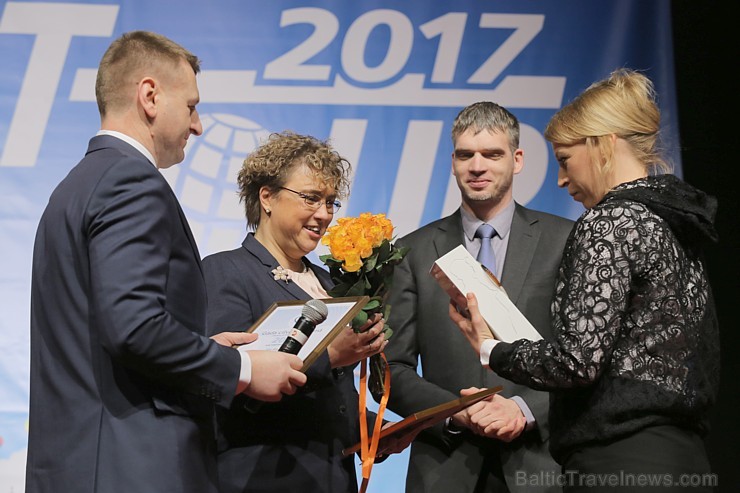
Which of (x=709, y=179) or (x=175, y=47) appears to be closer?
(x=175, y=47)

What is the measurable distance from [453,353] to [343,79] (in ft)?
5.71

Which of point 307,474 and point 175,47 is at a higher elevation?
point 175,47

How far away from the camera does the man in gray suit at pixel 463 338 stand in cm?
278

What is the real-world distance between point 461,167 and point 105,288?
5.53 ft

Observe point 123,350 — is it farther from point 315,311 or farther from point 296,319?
point 296,319

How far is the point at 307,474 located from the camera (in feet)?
8.02

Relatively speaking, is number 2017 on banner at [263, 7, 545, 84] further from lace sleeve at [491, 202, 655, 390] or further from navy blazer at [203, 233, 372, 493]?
lace sleeve at [491, 202, 655, 390]

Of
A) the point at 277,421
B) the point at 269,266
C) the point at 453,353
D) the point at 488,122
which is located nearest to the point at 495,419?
the point at 453,353

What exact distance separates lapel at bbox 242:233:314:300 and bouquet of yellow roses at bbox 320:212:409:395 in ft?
0.48

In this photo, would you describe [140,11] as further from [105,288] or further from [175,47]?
[105,288]

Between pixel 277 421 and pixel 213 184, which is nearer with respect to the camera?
pixel 277 421

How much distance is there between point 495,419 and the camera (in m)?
2.70

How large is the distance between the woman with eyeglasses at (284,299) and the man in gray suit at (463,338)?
0.35 metres

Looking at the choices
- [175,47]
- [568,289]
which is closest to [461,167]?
[568,289]
